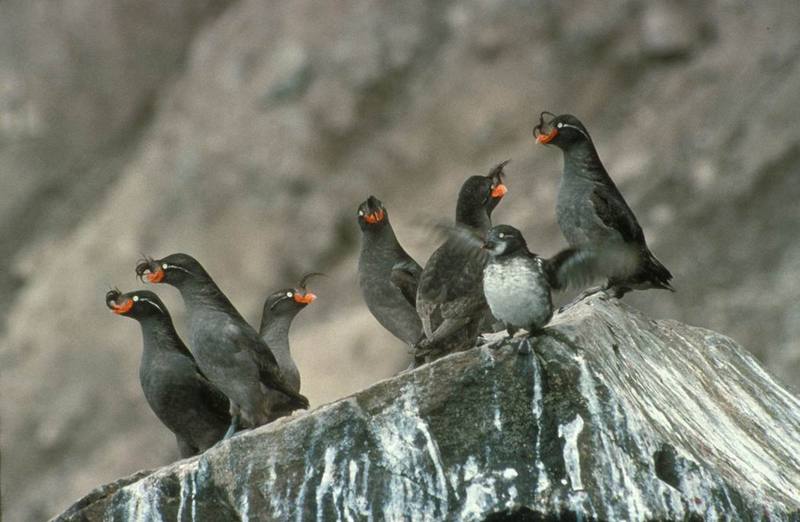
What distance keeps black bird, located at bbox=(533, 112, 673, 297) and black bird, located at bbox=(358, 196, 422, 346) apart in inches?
49.3

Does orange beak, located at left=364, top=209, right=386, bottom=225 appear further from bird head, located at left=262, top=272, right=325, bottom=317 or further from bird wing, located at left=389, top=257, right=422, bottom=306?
bird head, located at left=262, top=272, right=325, bottom=317

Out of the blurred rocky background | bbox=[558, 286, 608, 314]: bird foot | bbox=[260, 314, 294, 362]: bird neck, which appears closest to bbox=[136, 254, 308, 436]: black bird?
bbox=[260, 314, 294, 362]: bird neck

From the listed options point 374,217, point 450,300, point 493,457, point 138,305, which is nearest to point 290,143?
point 374,217

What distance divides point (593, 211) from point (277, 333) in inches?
103

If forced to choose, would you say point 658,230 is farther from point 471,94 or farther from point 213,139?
point 213,139

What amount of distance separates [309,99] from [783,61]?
8554 mm

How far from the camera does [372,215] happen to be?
1318 cm

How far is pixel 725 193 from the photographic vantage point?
25.1 metres

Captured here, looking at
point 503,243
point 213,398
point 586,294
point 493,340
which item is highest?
point 586,294

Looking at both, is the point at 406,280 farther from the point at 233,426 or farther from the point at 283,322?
the point at 233,426

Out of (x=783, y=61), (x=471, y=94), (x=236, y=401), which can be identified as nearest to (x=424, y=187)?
(x=471, y=94)

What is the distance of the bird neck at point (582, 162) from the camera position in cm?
1277

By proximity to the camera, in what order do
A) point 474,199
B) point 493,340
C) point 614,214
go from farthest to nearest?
point 474,199 → point 614,214 → point 493,340

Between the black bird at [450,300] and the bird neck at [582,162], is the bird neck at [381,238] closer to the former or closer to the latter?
the black bird at [450,300]
